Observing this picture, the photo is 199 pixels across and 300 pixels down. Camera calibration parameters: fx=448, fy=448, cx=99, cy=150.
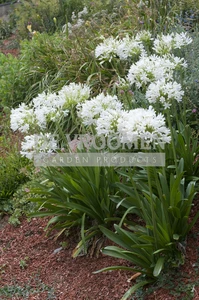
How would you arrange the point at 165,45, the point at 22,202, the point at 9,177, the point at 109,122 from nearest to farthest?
the point at 109,122 → the point at 165,45 → the point at 22,202 → the point at 9,177

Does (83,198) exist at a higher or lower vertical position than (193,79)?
lower

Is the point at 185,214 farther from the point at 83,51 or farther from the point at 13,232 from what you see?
the point at 83,51

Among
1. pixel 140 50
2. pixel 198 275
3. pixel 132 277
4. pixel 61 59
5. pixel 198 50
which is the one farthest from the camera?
pixel 61 59

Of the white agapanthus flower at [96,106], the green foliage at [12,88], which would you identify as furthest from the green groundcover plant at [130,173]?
the green foliage at [12,88]

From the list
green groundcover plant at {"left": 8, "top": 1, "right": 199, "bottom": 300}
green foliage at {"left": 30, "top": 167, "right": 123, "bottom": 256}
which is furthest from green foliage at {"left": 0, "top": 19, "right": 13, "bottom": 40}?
green foliage at {"left": 30, "top": 167, "right": 123, "bottom": 256}

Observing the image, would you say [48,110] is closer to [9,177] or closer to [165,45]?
[165,45]

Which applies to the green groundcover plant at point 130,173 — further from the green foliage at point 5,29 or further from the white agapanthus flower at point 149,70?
the green foliage at point 5,29

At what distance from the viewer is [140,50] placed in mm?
3631

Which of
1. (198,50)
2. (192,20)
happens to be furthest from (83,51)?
(198,50)

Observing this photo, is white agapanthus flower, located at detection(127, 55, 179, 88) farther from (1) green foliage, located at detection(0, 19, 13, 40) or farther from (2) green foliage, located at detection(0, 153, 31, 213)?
(1) green foliage, located at detection(0, 19, 13, 40)

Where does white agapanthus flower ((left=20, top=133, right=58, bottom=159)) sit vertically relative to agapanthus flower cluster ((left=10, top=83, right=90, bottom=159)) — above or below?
below

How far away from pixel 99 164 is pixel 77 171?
21cm

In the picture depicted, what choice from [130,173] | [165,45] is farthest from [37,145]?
[165,45]

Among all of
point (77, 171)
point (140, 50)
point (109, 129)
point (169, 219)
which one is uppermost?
point (140, 50)
